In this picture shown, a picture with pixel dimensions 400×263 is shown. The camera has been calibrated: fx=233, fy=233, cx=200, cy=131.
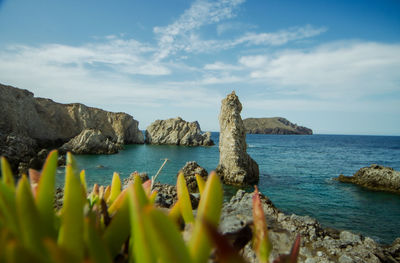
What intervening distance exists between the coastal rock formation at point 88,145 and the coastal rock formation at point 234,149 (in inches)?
1020

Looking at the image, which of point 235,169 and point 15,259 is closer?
point 15,259

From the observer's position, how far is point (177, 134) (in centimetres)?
6931

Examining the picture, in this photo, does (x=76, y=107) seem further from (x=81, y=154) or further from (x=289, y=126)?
(x=289, y=126)

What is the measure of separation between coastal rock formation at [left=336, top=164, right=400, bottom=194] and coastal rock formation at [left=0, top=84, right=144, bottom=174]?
33067 mm

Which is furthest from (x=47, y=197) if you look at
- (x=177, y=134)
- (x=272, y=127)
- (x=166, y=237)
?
(x=272, y=127)

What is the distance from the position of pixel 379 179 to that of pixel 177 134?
2091 inches

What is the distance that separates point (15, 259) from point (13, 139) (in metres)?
32.9

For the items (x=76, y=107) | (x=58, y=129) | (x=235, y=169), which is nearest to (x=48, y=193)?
(x=235, y=169)

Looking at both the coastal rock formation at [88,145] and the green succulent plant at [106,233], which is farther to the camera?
the coastal rock formation at [88,145]

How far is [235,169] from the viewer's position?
21375 mm

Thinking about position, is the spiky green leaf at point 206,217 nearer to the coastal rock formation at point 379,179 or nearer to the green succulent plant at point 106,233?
the green succulent plant at point 106,233

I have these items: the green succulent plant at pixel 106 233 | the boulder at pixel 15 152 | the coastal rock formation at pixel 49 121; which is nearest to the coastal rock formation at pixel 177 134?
the coastal rock formation at pixel 49 121

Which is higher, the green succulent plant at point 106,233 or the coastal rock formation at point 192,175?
the green succulent plant at point 106,233

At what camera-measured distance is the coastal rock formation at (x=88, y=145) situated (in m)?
39.1
